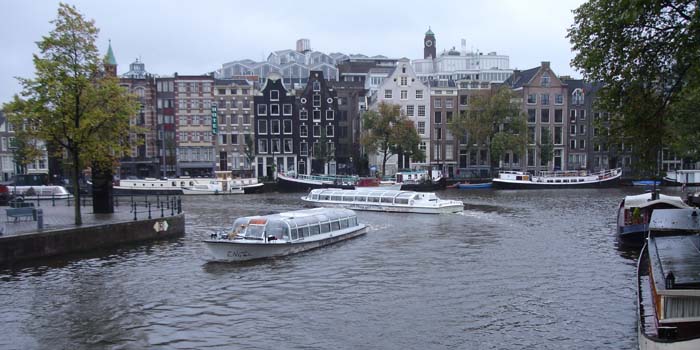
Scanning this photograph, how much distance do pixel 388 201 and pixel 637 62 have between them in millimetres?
36347

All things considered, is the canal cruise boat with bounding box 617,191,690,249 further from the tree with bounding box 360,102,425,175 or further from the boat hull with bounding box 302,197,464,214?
the tree with bounding box 360,102,425,175

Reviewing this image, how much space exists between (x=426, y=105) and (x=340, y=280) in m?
Result: 77.5

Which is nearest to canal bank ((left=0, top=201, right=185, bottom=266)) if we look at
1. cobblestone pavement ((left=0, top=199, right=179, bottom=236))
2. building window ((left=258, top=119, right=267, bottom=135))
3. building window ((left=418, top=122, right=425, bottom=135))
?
cobblestone pavement ((left=0, top=199, right=179, bottom=236))

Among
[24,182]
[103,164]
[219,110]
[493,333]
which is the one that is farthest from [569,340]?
[219,110]

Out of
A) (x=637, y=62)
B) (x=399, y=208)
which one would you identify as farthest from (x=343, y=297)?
(x=399, y=208)

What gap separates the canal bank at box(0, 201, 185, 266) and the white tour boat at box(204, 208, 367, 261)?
5.87 m

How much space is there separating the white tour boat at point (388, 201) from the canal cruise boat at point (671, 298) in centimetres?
3192

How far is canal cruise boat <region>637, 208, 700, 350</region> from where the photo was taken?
44.4 feet

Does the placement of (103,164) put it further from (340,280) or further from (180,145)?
(180,145)

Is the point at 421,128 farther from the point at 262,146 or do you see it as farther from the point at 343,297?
the point at 343,297

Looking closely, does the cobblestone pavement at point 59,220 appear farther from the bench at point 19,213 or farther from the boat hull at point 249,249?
the boat hull at point 249,249

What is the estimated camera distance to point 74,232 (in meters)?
31.6

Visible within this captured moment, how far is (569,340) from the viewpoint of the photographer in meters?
18.7

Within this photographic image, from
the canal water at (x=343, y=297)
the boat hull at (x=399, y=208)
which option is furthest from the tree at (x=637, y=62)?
the boat hull at (x=399, y=208)
